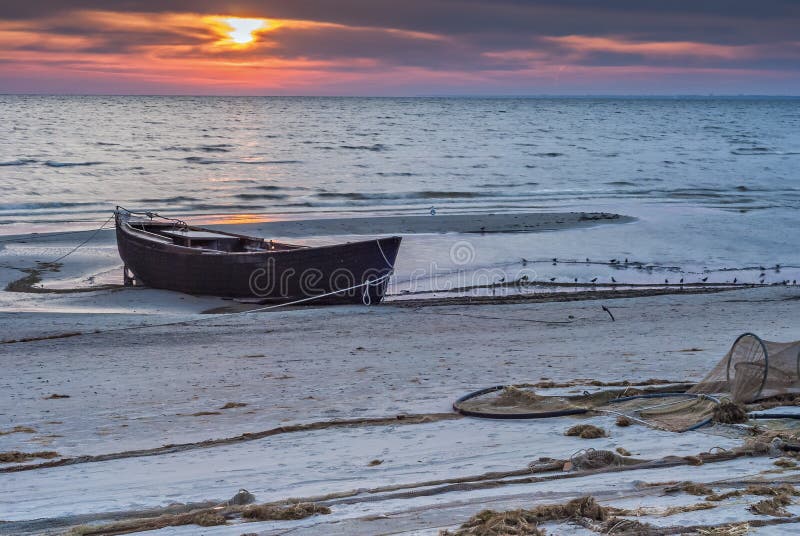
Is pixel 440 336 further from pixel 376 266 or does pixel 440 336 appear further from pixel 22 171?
pixel 22 171

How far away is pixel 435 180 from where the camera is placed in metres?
39.1

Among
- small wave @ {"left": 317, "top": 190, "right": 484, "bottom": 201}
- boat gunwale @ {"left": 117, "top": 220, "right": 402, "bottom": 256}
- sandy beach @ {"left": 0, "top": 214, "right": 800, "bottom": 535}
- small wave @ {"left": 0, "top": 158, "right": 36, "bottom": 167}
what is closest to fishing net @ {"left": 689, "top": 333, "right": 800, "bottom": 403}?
sandy beach @ {"left": 0, "top": 214, "right": 800, "bottom": 535}

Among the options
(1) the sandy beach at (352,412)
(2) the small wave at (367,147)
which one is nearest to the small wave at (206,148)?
(2) the small wave at (367,147)

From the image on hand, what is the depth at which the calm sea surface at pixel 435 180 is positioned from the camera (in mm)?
24062

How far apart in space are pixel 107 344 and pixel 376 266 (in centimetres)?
470

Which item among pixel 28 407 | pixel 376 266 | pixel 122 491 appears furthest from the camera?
pixel 376 266

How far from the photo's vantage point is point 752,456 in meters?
5.98

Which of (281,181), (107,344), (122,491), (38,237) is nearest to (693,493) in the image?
(122,491)

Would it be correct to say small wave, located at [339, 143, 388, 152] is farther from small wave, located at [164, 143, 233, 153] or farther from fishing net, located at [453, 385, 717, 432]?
fishing net, located at [453, 385, 717, 432]

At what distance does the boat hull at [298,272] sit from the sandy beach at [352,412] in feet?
1.24

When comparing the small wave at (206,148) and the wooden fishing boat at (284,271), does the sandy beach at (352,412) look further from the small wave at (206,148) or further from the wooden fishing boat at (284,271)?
the small wave at (206,148)

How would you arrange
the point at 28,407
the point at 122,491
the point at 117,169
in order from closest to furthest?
the point at 122,491
the point at 28,407
the point at 117,169

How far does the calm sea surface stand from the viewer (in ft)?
78.9

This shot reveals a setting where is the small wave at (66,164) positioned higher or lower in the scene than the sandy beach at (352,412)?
higher
